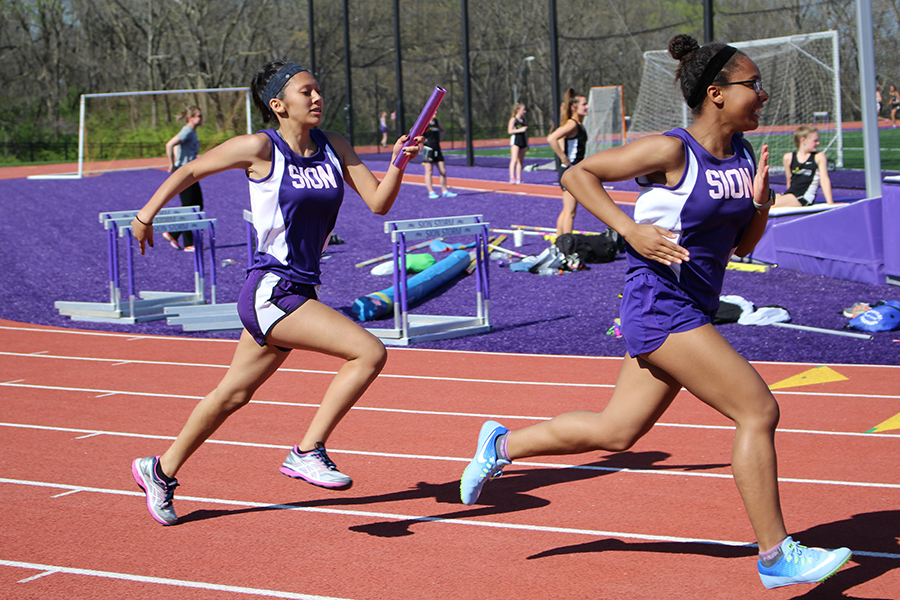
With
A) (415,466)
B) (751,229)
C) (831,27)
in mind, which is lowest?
(415,466)

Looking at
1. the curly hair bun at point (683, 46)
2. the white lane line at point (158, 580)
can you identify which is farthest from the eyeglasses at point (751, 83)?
the white lane line at point (158, 580)

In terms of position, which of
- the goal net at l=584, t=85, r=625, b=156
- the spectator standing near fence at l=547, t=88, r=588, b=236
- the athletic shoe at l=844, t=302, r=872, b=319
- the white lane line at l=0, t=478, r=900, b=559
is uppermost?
the goal net at l=584, t=85, r=625, b=156

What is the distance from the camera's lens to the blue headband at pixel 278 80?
4082 millimetres

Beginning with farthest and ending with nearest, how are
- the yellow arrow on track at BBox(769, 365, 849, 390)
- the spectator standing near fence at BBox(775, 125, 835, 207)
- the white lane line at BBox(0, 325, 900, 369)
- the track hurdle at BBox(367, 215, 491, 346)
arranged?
the spectator standing near fence at BBox(775, 125, 835, 207), the track hurdle at BBox(367, 215, 491, 346), the white lane line at BBox(0, 325, 900, 369), the yellow arrow on track at BBox(769, 365, 849, 390)

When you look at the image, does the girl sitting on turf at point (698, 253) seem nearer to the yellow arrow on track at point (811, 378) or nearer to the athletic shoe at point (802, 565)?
the athletic shoe at point (802, 565)

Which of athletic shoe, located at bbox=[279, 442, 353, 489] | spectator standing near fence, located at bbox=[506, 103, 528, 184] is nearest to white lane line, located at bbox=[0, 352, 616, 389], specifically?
athletic shoe, located at bbox=[279, 442, 353, 489]

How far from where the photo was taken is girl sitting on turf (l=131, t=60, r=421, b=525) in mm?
3936

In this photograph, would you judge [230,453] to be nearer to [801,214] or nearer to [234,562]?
[234,562]

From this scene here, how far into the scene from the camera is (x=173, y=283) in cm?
1229

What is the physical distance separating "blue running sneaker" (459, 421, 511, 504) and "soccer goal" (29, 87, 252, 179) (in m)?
24.6

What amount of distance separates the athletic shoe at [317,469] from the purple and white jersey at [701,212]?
1.75 meters

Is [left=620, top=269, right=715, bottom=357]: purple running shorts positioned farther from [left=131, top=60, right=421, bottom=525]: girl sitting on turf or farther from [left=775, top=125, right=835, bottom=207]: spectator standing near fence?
[left=775, top=125, right=835, bottom=207]: spectator standing near fence

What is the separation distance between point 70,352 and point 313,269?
5.25 meters

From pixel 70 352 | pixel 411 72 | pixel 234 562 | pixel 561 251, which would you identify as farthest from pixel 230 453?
pixel 411 72
